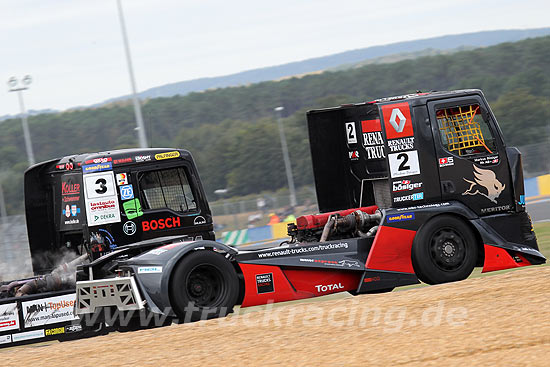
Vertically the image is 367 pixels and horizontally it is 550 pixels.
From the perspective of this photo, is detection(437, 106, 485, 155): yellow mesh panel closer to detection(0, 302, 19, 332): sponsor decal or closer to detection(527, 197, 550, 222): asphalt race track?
detection(0, 302, 19, 332): sponsor decal

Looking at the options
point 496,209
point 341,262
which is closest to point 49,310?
point 341,262

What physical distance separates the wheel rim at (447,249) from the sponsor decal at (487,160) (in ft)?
3.41

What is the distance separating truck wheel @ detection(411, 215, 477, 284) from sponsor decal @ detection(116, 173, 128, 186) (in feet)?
13.7

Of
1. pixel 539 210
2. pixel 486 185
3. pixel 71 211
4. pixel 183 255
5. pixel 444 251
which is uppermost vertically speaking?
pixel 71 211

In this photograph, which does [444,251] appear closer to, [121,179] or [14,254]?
[121,179]

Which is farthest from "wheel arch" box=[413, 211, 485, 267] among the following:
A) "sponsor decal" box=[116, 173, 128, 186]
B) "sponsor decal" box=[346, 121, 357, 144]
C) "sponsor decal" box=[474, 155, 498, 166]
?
"sponsor decal" box=[116, 173, 128, 186]

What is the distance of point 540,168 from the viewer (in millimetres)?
32156

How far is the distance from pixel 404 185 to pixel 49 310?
502cm

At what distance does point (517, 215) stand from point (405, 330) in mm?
4581

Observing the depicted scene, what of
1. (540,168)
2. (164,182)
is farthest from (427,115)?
(540,168)

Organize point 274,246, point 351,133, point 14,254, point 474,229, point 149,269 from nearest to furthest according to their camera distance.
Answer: point 149,269
point 474,229
point 274,246
point 351,133
point 14,254

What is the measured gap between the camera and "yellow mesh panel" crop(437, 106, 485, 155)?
1092 centimetres

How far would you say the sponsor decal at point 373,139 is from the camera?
11586mm

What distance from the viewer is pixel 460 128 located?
1103 centimetres
